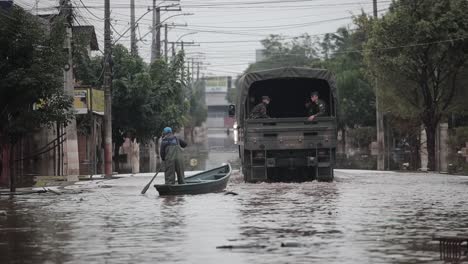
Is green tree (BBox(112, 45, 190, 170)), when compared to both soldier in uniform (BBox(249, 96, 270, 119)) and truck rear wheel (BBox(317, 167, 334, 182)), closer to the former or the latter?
soldier in uniform (BBox(249, 96, 270, 119))

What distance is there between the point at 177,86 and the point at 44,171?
60.4 ft

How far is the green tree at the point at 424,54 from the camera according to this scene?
3966cm

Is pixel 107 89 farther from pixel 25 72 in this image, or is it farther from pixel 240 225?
pixel 240 225

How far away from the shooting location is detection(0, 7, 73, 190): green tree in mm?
23984

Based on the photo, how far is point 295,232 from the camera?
1412cm

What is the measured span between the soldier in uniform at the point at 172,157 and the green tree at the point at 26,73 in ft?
11.7

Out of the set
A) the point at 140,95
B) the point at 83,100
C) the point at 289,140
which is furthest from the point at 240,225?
the point at 140,95

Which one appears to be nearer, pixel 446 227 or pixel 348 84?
pixel 446 227

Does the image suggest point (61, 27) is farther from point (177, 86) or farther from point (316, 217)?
point (177, 86)

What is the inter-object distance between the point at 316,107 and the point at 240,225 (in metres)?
13.3

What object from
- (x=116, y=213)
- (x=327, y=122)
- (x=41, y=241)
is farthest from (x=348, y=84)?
(x=41, y=241)

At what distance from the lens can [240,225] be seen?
15445mm

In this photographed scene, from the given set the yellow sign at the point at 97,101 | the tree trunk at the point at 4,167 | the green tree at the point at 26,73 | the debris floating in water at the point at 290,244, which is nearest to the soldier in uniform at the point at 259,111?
the green tree at the point at 26,73

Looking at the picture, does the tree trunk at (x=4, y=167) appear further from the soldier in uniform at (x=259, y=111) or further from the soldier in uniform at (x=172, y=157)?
the soldier in uniform at (x=259, y=111)
